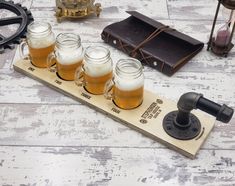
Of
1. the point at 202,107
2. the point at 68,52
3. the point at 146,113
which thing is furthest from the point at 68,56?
the point at 202,107

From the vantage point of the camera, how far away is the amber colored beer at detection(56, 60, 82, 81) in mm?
884

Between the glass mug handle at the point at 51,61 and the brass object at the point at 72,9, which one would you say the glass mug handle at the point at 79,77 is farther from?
the brass object at the point at 72,9

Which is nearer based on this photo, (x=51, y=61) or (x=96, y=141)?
(x=96, y=141)

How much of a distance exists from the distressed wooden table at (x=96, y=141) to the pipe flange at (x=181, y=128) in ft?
0.12

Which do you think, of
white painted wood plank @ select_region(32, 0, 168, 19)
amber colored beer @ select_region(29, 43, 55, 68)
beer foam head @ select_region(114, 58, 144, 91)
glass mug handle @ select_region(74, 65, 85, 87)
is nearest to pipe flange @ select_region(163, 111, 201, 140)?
beer foam head @ select_region(114, 58, 144, 91)

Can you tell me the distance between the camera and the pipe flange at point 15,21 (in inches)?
41.6

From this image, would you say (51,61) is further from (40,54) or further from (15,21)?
(15,21)

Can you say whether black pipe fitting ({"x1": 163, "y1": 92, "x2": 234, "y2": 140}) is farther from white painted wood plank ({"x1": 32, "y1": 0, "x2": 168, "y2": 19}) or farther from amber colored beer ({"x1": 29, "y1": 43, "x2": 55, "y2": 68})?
white painted wood plank ({"x1": 32, "y1": 0, "x2": 168, "y2": 19})

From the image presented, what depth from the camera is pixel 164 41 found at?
1.02 m

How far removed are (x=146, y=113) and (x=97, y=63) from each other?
0.16 metres

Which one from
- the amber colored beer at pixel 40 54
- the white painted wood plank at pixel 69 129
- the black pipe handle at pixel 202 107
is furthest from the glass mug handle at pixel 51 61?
the black pipe handle at pixel 202 107

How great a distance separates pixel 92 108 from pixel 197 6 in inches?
23.7

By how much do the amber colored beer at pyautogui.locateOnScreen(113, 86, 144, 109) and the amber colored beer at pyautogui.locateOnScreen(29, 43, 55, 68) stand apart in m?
0.22

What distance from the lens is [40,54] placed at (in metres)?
0.93
